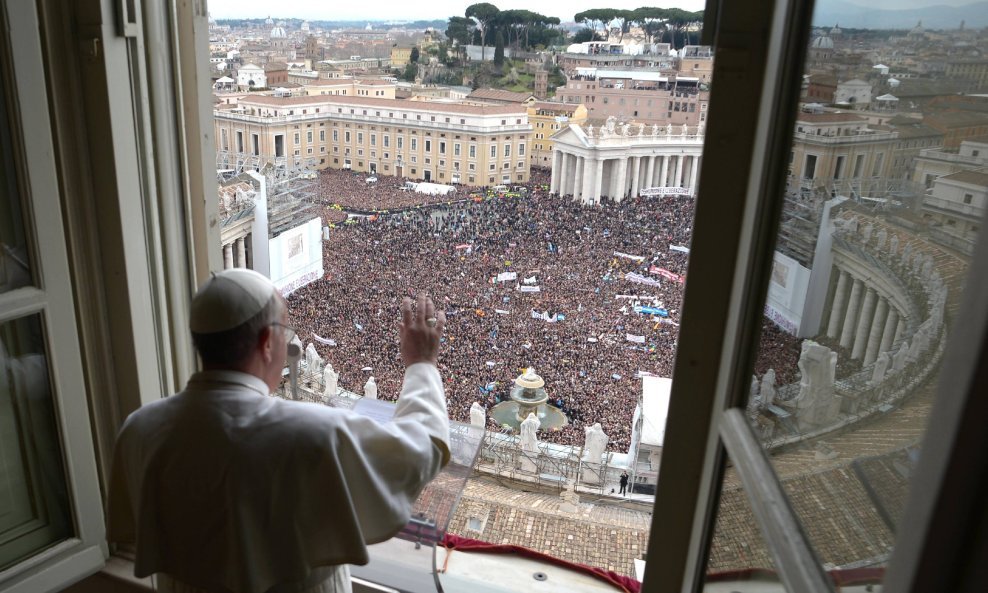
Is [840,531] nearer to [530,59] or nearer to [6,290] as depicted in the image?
[6,290]

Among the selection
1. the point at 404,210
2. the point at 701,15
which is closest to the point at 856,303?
the point at 701,15

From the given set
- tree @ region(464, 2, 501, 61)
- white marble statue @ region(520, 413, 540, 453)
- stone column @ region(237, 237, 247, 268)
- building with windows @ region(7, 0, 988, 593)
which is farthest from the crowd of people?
building with windows @ region(7, 0, 988, 593)

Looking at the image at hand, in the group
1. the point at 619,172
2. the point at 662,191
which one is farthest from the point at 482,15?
the point at 662,191

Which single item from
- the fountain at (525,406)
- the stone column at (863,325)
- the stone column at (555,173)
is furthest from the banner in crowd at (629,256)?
the stone column at (863,325)

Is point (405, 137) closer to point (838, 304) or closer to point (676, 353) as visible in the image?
point (676, 353)

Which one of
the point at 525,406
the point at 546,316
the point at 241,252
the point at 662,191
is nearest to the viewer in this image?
the point at 241,252

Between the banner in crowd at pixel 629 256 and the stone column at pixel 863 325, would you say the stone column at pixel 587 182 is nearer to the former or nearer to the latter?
the banner in crowd at pixel 629 256
